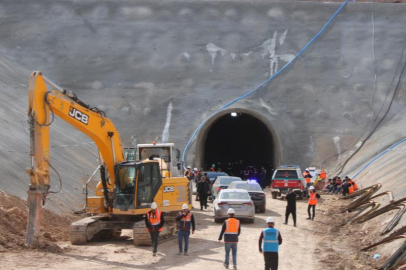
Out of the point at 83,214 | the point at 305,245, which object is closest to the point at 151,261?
the point at 305,245

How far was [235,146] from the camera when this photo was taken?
6038cm

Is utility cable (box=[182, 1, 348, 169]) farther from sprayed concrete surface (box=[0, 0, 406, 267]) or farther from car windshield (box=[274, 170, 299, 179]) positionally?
car windshield (box=[274, 170, 299, 179])

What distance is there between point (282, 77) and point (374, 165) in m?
9.57

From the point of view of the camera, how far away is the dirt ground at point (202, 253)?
14.8 metres

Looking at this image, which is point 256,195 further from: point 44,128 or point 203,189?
point 44,128

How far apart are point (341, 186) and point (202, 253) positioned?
1856cm

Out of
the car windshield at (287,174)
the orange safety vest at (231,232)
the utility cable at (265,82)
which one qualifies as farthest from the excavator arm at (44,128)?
the utility cable at (265,82)

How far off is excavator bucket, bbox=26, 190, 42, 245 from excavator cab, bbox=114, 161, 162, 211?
315cm

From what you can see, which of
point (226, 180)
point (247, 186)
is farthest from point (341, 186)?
point (247, 186)

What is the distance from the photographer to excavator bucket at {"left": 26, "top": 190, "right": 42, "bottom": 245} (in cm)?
1566

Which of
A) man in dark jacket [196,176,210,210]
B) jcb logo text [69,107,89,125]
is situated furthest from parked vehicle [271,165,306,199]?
jcb logo text [69,107,89,125]

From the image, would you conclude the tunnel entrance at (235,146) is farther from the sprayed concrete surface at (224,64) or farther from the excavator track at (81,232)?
the excavator track at (81,232)

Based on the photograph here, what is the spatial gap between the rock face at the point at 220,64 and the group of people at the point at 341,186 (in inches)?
93.5

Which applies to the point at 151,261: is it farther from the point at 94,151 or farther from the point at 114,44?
the point at 114,44
